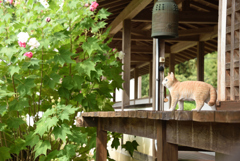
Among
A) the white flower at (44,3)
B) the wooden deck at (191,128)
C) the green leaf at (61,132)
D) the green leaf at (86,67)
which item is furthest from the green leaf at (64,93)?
the wooden deck at (191,128)

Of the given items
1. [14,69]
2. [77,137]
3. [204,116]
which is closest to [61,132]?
[77,137]

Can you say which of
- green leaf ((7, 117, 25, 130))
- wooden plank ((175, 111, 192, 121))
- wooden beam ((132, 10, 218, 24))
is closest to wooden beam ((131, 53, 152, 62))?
wooden beam ((132, 10, 218, 24))

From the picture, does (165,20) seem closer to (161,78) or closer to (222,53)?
(222,53)

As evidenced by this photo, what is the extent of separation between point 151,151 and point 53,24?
2801 mm

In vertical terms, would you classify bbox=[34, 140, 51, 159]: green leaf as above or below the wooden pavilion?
below

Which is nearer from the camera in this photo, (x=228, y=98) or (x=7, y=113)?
(x=228, y=98)

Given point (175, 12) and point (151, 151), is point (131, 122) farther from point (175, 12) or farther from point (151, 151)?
point (151, 151)

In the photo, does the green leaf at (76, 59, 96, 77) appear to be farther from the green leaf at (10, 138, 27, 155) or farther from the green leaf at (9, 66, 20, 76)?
the green leaf at (10, 138, 27, 155)

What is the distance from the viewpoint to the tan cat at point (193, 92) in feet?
7.95

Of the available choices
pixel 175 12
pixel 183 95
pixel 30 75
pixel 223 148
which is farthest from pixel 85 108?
pixel 223 148

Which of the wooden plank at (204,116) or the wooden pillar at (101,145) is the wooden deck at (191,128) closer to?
the wooden plank at (204,116)

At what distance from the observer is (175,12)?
4223mm

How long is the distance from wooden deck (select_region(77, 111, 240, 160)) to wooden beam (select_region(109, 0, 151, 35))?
12.9 ft

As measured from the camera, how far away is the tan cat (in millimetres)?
2424
